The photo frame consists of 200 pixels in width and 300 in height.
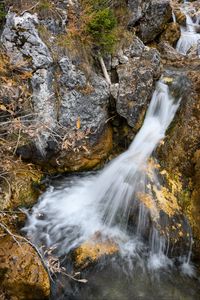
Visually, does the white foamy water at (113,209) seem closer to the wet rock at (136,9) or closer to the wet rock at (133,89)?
the wet rock at (133,89)

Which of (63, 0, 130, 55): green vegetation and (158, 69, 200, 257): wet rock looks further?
(63, 0, 130, 55): green vegetation

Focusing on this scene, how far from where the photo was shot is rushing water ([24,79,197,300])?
18.8 feet

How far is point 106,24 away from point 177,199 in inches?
179

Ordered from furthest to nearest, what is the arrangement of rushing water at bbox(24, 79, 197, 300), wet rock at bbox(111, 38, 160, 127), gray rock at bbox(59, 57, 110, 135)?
wet rock at bbox(111, 38, 160, 127)
gray rock at bbox(59, 57, 110, 135)
rushing water at bbox(24, 79, 197, 300)

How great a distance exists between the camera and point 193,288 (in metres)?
5.36

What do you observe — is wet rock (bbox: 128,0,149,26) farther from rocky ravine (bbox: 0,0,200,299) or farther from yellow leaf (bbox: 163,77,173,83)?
yellow leaf (bbox: 163,77,173,83)

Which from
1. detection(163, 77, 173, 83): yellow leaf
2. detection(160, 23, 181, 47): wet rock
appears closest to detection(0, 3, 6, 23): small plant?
detection(163, 77, 173, 83): yellow leaf

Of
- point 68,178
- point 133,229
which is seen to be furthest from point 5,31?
point 133,229

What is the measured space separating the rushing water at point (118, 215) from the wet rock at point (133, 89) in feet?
2.00

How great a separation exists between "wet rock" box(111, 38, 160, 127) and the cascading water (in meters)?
4.74

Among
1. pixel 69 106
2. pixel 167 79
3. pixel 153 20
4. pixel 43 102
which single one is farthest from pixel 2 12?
pixel 153 20

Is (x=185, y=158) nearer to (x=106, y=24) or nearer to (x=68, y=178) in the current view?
(x=68, y=178)

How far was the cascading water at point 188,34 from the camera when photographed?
1178cm

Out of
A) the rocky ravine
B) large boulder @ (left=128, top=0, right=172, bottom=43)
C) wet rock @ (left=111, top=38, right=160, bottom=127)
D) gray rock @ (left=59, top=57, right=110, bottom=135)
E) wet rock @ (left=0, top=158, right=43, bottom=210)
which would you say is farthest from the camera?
large boulder @ (left=128, top=0, right=172, bottom=43)
